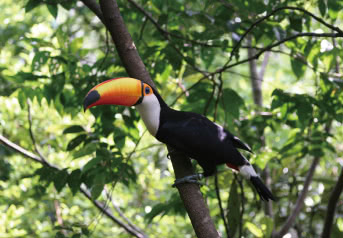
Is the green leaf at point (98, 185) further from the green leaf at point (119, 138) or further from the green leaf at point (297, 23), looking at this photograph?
the green leaf at point (297, 23)

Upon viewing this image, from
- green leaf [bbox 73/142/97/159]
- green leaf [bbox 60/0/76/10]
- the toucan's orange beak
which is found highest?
green leaf [bbox 60/0/76/10]

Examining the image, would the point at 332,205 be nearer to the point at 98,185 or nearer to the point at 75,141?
the point at 98,185

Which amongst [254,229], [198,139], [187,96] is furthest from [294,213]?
[198,139]

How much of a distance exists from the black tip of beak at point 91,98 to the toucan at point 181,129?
0.29 ft

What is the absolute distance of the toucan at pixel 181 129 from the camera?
233 centimetres

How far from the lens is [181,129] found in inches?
94.6

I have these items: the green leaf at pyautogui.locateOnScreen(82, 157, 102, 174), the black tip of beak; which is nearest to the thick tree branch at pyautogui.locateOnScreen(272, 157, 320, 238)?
the green leaf at pyautogui.locateOnScreen(82, 157, 102, 174)

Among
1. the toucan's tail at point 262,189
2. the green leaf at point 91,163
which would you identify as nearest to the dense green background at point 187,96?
the green leaf at point 91,163

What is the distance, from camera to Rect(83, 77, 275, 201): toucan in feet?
7.65

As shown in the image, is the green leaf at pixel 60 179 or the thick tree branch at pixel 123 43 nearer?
the thick tree branch at pixel 123 43

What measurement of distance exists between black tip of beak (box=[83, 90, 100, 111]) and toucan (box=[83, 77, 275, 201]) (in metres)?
0.09

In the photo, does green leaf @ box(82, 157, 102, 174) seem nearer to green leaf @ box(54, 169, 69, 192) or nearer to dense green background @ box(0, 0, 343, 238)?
dense green background @ box(0, 0, 343, 238)

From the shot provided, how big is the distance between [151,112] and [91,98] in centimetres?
44

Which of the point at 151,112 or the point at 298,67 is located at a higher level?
the point at 298,67
